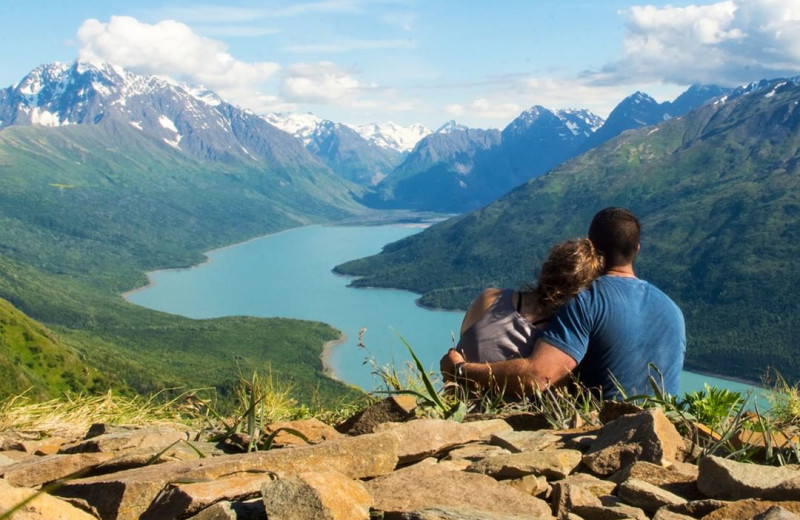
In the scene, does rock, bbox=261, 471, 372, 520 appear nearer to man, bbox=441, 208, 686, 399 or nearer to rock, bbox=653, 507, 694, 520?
rock, bbox=653, 507, 694, 520

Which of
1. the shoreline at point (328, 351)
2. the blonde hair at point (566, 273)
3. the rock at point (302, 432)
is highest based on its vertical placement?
the blonde hair at point (566, 273)

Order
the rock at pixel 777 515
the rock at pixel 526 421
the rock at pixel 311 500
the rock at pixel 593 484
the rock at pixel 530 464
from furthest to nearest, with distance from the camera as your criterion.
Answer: the rock at pixel 526 421, the rock at pixel 530 464, the rock at pixel 593 484, the rock at pixel 311 500, the rock at pixel 777 515

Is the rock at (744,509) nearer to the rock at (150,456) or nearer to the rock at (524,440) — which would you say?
the rock at (524,440)

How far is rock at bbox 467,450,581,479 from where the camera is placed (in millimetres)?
4125

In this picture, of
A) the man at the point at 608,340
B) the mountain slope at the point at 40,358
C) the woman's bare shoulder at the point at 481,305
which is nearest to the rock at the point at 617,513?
the man at the point at 608,340

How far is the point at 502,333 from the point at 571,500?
2742mm

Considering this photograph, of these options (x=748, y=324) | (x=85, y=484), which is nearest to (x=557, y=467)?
(x=85, y=484)

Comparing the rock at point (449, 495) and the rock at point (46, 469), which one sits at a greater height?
the rock at point (449, 495)

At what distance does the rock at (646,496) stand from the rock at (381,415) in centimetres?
204


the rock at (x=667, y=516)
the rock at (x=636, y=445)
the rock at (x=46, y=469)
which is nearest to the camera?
the rock at (x=667, y=516)

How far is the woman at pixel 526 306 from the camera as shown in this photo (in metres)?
6.06

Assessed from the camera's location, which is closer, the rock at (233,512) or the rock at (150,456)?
the rock at (233,512)

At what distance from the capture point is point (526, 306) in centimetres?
629

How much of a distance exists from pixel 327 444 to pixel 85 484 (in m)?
1.13
